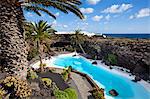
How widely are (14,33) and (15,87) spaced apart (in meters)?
3.29

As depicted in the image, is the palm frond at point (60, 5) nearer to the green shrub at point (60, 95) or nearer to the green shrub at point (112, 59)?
the green shrub at point (60, 95)

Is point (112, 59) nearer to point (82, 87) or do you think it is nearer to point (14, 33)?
point (82, 87)

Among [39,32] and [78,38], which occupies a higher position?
[39,32]

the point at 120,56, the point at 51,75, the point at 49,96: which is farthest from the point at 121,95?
the point at 120,56

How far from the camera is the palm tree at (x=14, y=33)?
48.1 feet

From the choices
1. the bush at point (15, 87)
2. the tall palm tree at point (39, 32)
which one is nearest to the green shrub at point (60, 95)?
the bush at point (15, 87)

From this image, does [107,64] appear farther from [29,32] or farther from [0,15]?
[0,15]

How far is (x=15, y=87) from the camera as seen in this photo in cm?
1484

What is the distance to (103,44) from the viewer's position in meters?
50.4

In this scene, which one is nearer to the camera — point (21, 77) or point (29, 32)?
point (21, 77)

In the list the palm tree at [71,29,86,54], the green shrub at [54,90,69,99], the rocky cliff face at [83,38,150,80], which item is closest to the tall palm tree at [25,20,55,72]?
the rocky cliff face at [83,38,150,80]

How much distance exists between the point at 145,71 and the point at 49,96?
1785 cm

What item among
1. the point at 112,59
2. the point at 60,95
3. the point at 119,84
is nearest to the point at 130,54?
the point at 112,59

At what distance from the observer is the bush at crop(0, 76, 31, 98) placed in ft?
48.4
